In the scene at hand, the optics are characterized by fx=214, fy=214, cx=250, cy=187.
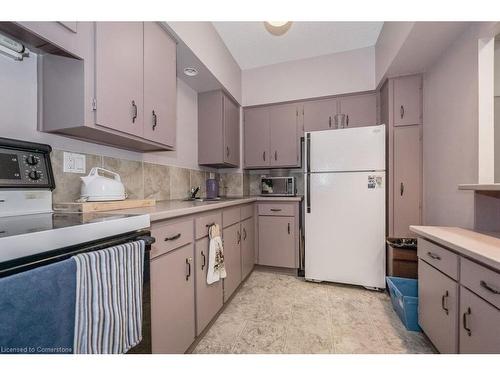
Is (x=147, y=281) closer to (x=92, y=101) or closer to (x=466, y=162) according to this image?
(x=92, y=101)

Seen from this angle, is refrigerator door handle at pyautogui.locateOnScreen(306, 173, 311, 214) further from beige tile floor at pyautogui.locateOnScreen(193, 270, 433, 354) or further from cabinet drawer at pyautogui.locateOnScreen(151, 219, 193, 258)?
cabinet drawer at pyautogui.locateOnScreen(151, 219, 193, 258)

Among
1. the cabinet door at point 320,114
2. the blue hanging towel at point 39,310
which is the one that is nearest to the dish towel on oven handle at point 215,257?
the blue hanging towel at point 39,310

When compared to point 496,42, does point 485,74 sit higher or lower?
lower

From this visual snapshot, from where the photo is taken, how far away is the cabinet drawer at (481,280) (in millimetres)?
826

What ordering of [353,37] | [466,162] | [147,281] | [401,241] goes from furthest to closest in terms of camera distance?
[353,37] → [401,241] → [466,162] → [147,281]

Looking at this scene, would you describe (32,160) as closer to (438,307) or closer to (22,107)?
(22,107)

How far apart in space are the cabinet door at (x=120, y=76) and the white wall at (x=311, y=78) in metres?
1.82

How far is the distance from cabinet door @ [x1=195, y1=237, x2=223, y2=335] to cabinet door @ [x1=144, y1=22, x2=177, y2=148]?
81cm

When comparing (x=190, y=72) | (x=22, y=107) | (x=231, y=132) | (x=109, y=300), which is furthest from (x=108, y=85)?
(x=231, y=132)

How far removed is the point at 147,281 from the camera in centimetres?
89

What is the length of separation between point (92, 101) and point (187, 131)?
4.44 feet

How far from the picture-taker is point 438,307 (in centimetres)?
122

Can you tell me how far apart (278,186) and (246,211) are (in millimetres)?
761

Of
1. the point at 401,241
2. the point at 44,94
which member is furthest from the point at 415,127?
the point at 44,94
